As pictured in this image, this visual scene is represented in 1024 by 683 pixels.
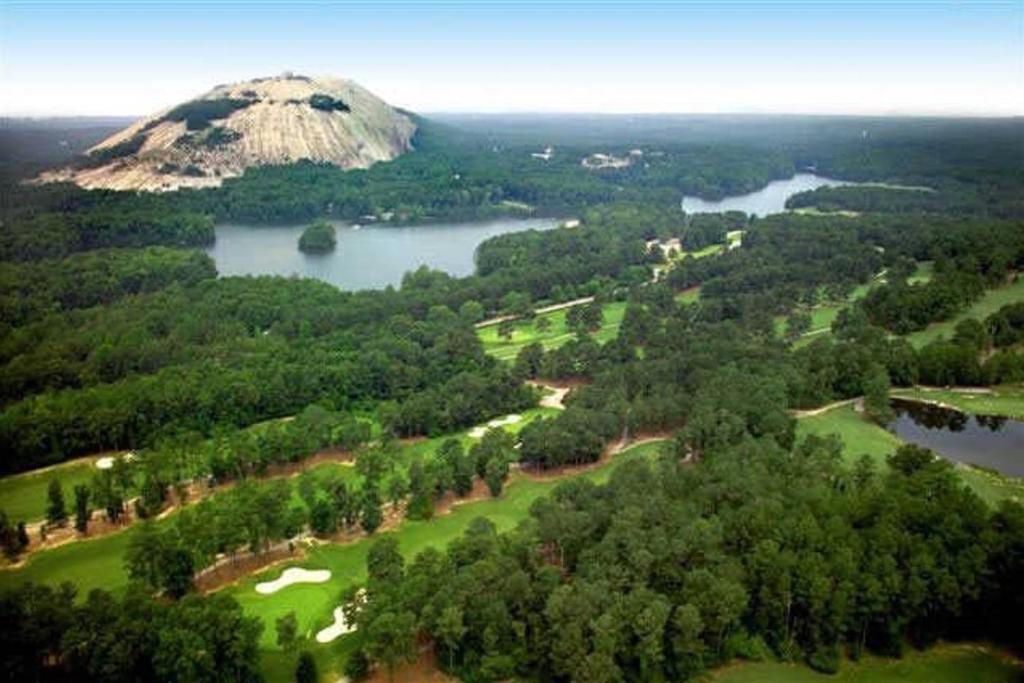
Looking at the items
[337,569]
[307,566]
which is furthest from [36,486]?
[337,569]

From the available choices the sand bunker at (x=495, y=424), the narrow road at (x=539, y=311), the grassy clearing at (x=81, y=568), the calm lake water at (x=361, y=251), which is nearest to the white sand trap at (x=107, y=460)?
the grassy clearing at (x=81, y=568)

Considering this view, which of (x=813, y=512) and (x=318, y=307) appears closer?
(x=813, y=512)

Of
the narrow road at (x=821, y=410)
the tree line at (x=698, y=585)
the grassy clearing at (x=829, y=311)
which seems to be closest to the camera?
the tree line at (x=698, y=585)

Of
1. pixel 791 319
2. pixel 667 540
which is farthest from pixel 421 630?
pixel 791 319

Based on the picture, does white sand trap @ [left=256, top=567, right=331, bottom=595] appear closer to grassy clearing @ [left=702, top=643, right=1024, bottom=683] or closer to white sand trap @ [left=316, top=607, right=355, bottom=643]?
white sand trap @ [left=316, top=607, right=355, bottom=643]

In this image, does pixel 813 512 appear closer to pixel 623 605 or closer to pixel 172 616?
pixel 623 605

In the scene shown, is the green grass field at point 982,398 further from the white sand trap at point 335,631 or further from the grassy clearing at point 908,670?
the white sand trap at point 335,631
